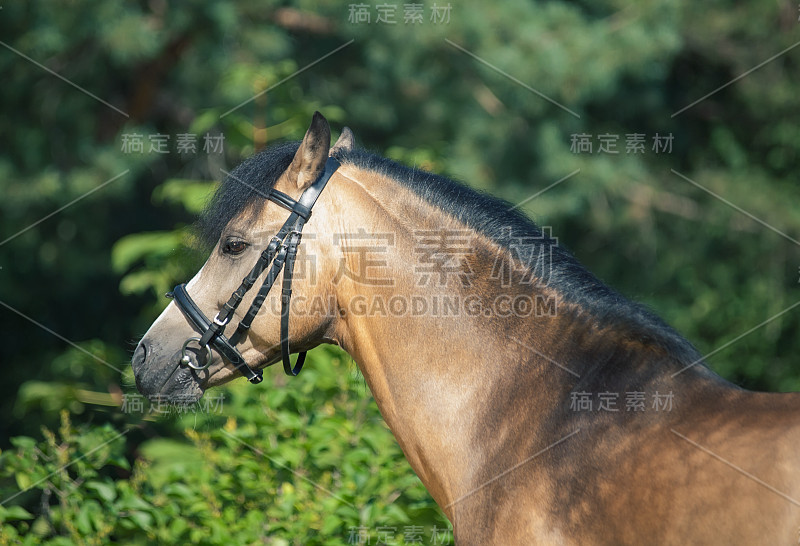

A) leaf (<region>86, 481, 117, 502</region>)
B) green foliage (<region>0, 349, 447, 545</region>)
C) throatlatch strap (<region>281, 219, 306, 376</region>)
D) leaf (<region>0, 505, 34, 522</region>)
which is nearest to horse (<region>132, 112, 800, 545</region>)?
throatlatch strap (<region>281, 219, 306, 376</region>)

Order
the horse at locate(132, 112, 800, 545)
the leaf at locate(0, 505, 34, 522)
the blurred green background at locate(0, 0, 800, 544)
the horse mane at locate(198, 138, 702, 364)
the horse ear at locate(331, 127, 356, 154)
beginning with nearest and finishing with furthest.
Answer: the horse at locate(132, 112, 800, 545), the horse mane at locate(198, 138, 702, 364), the horse ear at locate(331, 127, 356, 154), the leaf at locate(0, 505, 34, 522), the blurred green background at locate(0, 0, 800, 544)

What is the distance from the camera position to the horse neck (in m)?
2.58

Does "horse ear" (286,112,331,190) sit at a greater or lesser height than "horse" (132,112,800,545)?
greater

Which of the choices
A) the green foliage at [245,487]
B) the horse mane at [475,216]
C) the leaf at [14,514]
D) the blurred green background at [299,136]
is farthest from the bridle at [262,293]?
the leaf at [14,514]

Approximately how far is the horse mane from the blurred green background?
4.61 feet

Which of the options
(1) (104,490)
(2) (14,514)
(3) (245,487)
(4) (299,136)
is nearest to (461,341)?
(3) (245,487)

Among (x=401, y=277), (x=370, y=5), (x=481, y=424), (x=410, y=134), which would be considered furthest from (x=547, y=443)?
(x=410, y=134)

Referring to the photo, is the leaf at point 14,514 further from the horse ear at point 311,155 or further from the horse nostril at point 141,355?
the horse ear at point 311,155

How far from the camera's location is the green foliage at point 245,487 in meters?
Result: 3.51

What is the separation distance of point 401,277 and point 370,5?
5.43 metres

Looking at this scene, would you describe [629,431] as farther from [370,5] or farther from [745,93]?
[745,93]

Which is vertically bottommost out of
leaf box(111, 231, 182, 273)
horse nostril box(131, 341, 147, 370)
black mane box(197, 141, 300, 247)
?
leaf box(111, 231, 182, 273)

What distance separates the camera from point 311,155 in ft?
8.84

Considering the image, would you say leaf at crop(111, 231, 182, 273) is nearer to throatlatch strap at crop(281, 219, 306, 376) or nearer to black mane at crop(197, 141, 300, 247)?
black mane at crop(197, 141, 300, 247)
